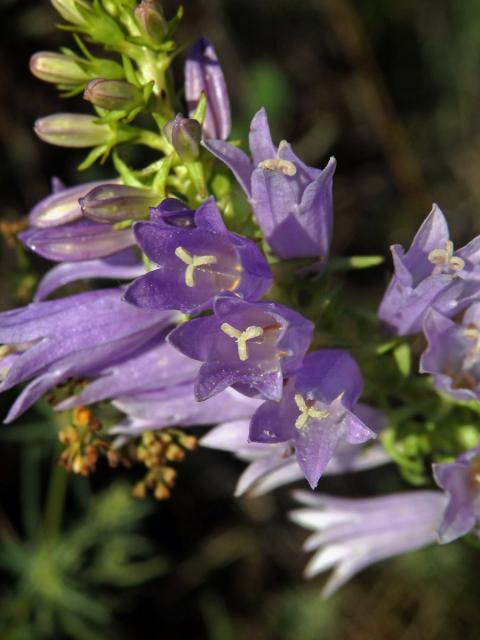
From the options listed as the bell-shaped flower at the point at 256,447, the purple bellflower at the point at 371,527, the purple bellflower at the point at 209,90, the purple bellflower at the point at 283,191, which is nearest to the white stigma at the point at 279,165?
the purple bellflower at the point at 283,191

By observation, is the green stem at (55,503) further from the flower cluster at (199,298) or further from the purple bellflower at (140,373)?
the purple bellflower at (140,373)

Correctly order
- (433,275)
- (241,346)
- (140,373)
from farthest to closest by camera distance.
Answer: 1. (140,373)
2. (433,275)
3. (241,346)

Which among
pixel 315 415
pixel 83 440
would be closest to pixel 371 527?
pixel 315 415

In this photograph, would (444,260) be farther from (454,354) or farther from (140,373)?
(140,373)

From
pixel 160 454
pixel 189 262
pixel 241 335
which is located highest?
pixel 189 262

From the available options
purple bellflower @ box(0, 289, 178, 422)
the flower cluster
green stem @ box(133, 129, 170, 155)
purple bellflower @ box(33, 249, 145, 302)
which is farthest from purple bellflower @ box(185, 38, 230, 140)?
purple bellflower @ box(0, 289, 178, 422)

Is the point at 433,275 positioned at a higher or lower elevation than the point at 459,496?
higher

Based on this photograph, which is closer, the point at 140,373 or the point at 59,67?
the point at 59,67

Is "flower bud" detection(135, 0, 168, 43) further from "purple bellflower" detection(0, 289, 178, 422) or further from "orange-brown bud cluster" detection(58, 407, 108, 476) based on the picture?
"orange-brown bud cluster" detection(58, 407, 108, 476)
